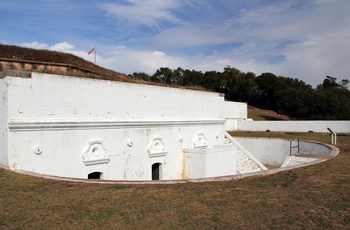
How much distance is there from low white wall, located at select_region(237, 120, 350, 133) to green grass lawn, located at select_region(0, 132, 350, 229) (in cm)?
1869

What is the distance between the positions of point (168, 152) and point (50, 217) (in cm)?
912

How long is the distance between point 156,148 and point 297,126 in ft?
55.2

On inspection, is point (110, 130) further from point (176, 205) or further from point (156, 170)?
point (176, 205)

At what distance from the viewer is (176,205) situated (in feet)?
17.4

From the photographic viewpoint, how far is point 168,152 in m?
13.7

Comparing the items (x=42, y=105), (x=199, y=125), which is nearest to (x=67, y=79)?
(x=42, y=105)

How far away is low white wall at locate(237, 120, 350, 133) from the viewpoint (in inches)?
939

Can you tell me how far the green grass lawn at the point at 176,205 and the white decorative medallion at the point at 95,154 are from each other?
3290mm

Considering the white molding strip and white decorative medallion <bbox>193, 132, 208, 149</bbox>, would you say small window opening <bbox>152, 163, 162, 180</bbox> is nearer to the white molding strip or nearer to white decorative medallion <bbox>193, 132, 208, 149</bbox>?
the white molding strip

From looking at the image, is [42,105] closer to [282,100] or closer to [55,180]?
[55,180]

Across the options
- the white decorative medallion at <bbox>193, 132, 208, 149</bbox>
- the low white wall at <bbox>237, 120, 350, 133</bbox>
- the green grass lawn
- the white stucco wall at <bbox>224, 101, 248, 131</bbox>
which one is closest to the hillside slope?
the white decorative medallion at <bbox>193, 132, 208, 149</bbox>

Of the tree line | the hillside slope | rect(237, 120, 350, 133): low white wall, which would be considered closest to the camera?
the hillside slope

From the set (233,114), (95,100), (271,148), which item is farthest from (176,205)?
(233,114)

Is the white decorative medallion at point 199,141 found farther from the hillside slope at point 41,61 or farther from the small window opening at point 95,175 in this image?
the small window opening at point 95,175
